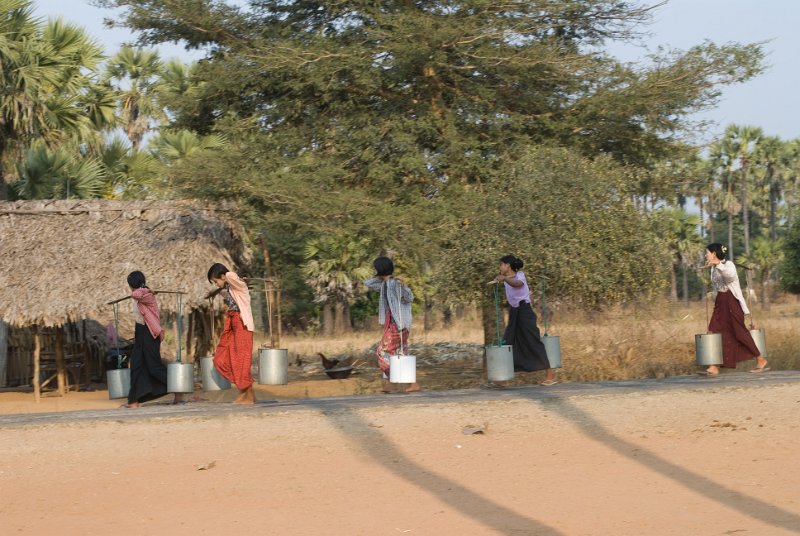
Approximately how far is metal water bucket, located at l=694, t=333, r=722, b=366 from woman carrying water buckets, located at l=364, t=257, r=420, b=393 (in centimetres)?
375

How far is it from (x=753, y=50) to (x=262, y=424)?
12066 millimetres

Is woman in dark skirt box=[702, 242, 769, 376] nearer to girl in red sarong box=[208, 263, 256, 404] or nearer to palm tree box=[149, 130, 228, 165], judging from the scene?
girl in red sarong box=[208, 263, 256, 404]

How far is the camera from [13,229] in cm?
1914

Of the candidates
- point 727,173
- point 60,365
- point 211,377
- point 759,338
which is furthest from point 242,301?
point 727,173

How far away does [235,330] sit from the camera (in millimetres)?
11828

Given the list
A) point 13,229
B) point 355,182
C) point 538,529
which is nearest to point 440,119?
point 355,182

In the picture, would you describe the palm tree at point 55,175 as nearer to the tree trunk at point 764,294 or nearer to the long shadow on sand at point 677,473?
the long shadow on sand at point 677,473

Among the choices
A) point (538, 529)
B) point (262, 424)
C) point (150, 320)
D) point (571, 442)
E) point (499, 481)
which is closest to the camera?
point (538, 529)

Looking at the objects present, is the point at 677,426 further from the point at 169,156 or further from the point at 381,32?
the point at 169,156

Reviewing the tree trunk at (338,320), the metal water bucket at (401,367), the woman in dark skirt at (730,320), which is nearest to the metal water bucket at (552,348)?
the metal water bucket at (401,367)

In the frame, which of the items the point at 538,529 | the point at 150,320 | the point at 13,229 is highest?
the point at 13,229

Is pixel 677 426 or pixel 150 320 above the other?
pixel 150 320

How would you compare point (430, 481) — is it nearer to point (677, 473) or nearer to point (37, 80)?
point (677, 473)

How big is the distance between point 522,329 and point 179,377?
13.2ft
